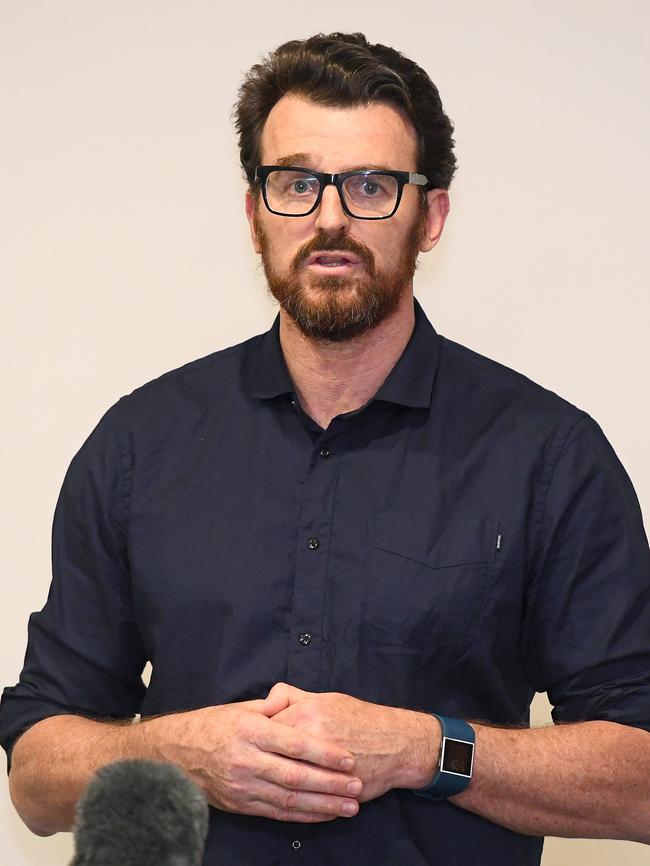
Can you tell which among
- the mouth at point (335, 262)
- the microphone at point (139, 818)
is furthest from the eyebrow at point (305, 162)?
the microphone at point (139, 818)

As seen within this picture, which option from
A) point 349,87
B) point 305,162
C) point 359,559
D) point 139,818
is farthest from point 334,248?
point 139,818

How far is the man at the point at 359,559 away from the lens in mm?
1576

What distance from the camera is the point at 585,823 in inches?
62.4

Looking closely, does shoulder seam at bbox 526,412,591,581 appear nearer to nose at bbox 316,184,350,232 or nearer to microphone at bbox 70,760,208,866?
nose at bbox 316,184,350,232

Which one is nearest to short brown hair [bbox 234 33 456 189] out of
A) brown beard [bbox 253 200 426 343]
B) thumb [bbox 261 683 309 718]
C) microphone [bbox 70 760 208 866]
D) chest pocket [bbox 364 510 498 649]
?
brown beard [bbox 253 200 426 343]

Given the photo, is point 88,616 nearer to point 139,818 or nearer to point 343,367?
point 343,367

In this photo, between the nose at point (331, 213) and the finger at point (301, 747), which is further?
the nose at point (331, 213)

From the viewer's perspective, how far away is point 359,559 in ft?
5.45

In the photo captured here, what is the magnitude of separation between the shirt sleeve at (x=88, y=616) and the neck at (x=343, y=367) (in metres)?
0.28

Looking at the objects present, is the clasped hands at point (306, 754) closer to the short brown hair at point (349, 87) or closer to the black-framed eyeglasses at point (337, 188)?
the black-framed eyeglasses at point (337, 188)

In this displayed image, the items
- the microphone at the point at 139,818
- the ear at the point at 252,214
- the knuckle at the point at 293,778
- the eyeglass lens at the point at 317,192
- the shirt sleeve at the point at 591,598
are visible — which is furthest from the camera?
the ear at the point at 252,214

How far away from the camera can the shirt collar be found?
1760 millimetres

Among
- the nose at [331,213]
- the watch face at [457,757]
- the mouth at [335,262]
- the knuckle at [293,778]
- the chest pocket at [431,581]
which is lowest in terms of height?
the watch face at [457,757]

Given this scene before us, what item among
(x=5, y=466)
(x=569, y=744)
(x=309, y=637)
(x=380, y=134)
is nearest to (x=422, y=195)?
(x=380, y=134)
